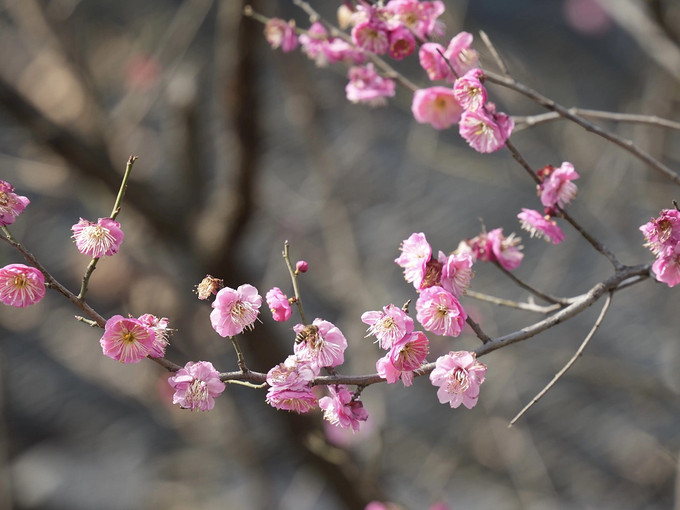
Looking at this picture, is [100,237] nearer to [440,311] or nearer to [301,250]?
[440,311]

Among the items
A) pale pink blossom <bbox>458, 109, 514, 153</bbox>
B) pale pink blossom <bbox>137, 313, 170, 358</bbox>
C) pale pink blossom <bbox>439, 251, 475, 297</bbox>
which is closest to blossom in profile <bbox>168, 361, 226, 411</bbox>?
pale pink blossom <bbox>137, 313, 170, 358</bbox>

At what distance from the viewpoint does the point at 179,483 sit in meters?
2.86

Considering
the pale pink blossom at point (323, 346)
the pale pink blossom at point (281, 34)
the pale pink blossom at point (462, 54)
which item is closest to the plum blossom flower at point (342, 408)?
the pale pink blossom at point (323, 346)

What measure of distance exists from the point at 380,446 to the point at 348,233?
0.92 m

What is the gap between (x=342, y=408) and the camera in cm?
78

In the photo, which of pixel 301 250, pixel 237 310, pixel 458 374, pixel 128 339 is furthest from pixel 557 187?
pixel 301 250

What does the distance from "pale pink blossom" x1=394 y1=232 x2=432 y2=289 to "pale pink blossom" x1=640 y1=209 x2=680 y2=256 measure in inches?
9.5

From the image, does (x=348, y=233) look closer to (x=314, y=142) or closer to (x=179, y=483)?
(x=314, y=142)

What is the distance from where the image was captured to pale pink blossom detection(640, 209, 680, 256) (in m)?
0.77

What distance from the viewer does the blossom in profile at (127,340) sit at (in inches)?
28.6

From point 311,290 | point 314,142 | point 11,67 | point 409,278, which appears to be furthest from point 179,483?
point 409,278

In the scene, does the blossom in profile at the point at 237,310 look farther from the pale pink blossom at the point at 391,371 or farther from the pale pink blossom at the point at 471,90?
the pale pink blossom at the point at 471,90

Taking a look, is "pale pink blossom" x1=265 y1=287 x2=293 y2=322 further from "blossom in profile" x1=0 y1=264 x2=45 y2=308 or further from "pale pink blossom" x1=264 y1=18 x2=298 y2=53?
"pale pink blossom" x1=264 y1=18 x2=298 y2=53

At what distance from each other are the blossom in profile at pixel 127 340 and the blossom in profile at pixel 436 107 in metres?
0.59
